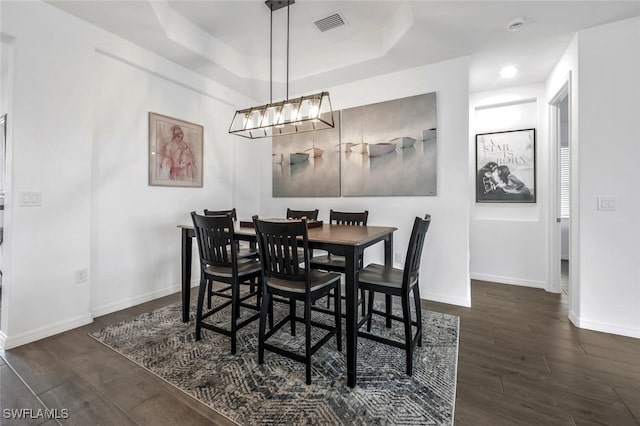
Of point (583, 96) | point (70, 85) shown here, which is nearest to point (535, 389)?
point (583, 96)

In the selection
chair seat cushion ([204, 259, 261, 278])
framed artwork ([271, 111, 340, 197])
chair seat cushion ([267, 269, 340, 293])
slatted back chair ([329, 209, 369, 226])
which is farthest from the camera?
framed artwork ([271, 111, 340, 197])

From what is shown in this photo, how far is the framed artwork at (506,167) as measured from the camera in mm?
3629

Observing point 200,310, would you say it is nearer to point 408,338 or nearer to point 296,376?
point 296,376

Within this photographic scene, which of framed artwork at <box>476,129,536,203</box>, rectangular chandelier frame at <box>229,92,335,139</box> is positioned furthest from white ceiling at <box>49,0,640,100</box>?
rectangular chandelier frame at <box>229,92,335,139</box>

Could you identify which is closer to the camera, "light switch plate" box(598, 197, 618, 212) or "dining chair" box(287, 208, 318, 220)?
"light switch plate" box(598, 197, 618, 212)

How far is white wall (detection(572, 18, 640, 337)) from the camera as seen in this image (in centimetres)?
234

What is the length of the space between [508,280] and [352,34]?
11.9 ft

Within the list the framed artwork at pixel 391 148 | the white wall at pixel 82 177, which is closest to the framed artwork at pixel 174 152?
the white wall at pixel 82 177

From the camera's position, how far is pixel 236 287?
2098 mm

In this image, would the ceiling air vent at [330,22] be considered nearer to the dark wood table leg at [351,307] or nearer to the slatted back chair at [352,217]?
the slatted back chair at [352,217]

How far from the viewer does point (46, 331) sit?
89.7 inches

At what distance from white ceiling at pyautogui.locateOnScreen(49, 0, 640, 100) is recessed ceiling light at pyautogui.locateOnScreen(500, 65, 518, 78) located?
0.18ft

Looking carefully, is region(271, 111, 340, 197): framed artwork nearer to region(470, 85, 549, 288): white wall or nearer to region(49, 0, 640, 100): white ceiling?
region(49, 0, 640, 100): white ceiling

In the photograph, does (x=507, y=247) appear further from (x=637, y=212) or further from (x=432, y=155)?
(x=432, y=155)
